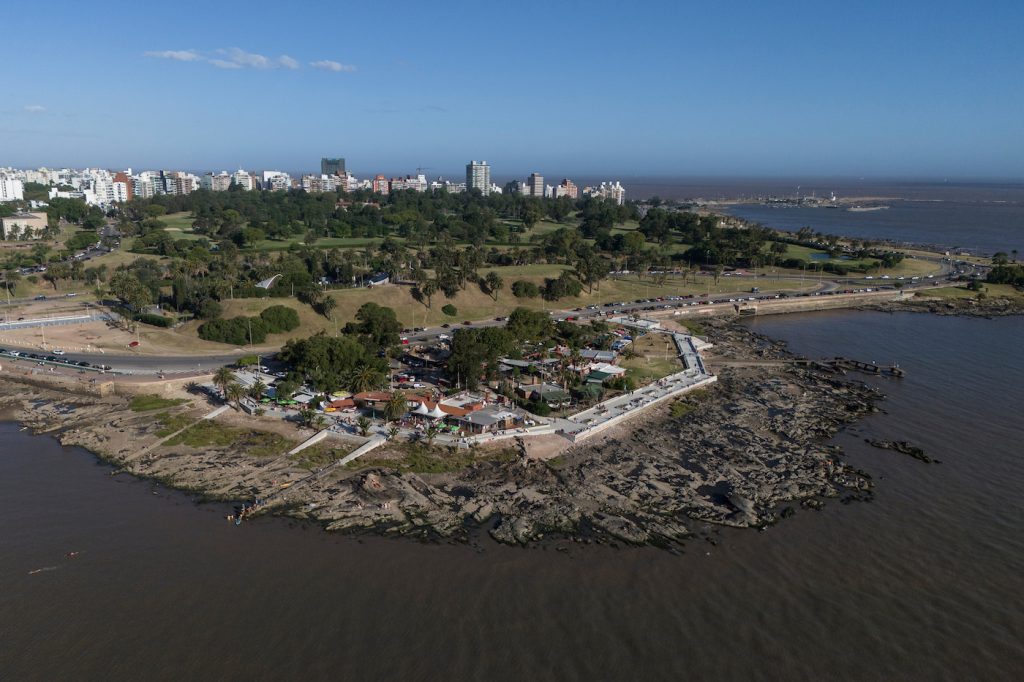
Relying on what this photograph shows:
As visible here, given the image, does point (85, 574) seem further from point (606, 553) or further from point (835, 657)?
point (835, 657)

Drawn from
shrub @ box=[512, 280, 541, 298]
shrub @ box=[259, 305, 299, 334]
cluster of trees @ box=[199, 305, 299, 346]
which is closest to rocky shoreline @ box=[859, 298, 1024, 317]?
shrub @ box=[512, 280, 541, 298]

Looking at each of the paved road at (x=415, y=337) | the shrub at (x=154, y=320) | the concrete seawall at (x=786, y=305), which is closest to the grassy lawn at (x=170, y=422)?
the paved road at (x=415, y=337)

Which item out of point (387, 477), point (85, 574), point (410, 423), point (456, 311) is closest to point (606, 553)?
point (387, 477)

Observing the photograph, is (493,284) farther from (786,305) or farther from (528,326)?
(786,305)

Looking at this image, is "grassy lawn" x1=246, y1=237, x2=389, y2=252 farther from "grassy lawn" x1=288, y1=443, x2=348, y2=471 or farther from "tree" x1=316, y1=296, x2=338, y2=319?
"grassy lawn" x1=288, y1=443, x2=348, y2=471

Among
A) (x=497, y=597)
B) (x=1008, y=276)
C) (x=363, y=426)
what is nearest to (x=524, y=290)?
(x=363, y=426)

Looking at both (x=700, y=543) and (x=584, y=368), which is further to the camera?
(x=584, y=368)
